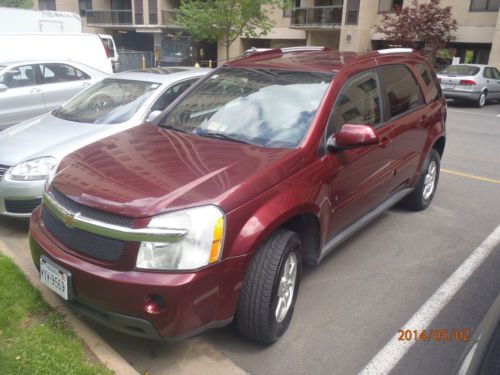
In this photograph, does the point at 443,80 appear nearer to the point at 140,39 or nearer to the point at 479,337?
the point at 479,337

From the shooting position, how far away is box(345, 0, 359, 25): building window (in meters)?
25.5

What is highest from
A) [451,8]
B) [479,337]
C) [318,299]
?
[451,8]

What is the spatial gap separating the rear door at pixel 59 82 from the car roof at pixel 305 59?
5.14 meters

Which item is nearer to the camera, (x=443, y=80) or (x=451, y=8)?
(x=443, y=80)

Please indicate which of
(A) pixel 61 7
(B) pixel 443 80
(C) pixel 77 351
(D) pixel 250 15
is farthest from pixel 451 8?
(A) pixel 61 7

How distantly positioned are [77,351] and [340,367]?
159cm

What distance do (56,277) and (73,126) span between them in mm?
2794

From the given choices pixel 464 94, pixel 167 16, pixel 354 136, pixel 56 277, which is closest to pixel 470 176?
pixel 354 136

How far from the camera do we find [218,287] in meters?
2.55

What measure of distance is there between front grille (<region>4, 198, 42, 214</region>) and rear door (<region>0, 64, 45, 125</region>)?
12.7ft

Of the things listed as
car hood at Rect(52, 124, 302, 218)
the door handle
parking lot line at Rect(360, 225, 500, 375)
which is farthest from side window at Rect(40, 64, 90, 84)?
parking lot line at Rect(360, 225, 500, 375)

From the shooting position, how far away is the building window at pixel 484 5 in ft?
71.3

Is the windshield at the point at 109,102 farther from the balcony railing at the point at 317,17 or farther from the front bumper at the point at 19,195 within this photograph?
the balcony railing at the point at 317,17
